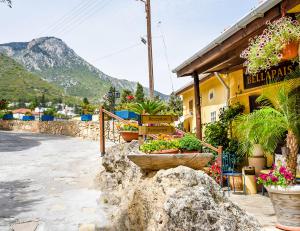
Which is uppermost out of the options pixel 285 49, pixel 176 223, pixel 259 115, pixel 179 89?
pixel 179 89

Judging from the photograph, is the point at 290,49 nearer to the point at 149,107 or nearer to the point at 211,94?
the point at 149,107

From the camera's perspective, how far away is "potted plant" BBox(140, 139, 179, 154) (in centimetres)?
486

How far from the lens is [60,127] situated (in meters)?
25.5

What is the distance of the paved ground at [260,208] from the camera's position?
5.66m

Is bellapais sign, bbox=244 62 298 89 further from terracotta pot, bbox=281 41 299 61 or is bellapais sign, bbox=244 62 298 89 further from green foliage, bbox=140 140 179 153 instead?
green foliage, bbox=140 140 179 153

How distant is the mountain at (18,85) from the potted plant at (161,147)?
105541 millimetres

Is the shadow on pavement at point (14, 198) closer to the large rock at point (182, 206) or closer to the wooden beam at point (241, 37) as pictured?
the large rock at point (182, 206)

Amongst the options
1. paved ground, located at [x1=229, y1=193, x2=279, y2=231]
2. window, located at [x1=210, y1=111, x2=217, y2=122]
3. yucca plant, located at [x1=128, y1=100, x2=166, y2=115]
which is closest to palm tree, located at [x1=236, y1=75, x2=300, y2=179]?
paved ground, located at [x1=229, y1=193, x2=279, y2=231]

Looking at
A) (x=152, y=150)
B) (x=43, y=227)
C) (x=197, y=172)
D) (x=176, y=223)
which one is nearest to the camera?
(x=176, y=223)

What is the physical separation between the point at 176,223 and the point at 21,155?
10.2 meters

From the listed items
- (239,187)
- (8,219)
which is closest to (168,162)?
(8,219)

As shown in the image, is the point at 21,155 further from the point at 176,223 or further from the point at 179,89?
the point at 176,223

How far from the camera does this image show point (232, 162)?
9211mm

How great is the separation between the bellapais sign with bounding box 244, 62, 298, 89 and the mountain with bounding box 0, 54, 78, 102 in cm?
10239
